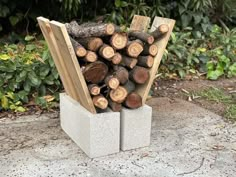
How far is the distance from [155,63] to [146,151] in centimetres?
65

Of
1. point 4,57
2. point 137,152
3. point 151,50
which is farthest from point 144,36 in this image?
point 4,57

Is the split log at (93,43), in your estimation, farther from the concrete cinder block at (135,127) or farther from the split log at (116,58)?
the concrete cinder block at (135,127)

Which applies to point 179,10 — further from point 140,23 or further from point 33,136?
point 33,136

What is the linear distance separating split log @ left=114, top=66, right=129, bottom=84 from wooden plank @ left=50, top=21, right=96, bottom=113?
A: 0.76ft

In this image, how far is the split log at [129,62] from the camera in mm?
2680

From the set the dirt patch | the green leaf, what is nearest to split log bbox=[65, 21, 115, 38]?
the green leaf

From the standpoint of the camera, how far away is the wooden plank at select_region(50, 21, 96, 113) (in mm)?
2473

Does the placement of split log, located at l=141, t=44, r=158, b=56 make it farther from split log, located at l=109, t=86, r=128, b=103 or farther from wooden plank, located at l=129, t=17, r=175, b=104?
split log, located at l=109, t=86, r=128, b=103

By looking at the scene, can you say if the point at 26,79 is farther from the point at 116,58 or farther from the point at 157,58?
the point at 157,58

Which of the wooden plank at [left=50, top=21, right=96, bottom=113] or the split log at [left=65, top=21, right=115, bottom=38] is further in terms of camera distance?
the split log at [left=65, top=21, right=115, bottom=38]

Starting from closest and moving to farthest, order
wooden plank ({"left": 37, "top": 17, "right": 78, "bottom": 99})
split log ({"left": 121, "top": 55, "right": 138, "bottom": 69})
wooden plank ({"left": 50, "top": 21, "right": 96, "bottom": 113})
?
wooden plank ({"left": 50, "top": 21, "right": 96, "bottom": 113}), split log ({"left": 121, "top": 55, "right": 138, "bottom": 69}), wooden plank ({"left": 37, "top": 17, "right": 78, "bottom": 99})

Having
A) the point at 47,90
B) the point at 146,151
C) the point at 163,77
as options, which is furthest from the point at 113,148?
the point at 163,77

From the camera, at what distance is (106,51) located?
102 inches

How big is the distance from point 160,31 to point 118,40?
300 millimetres
